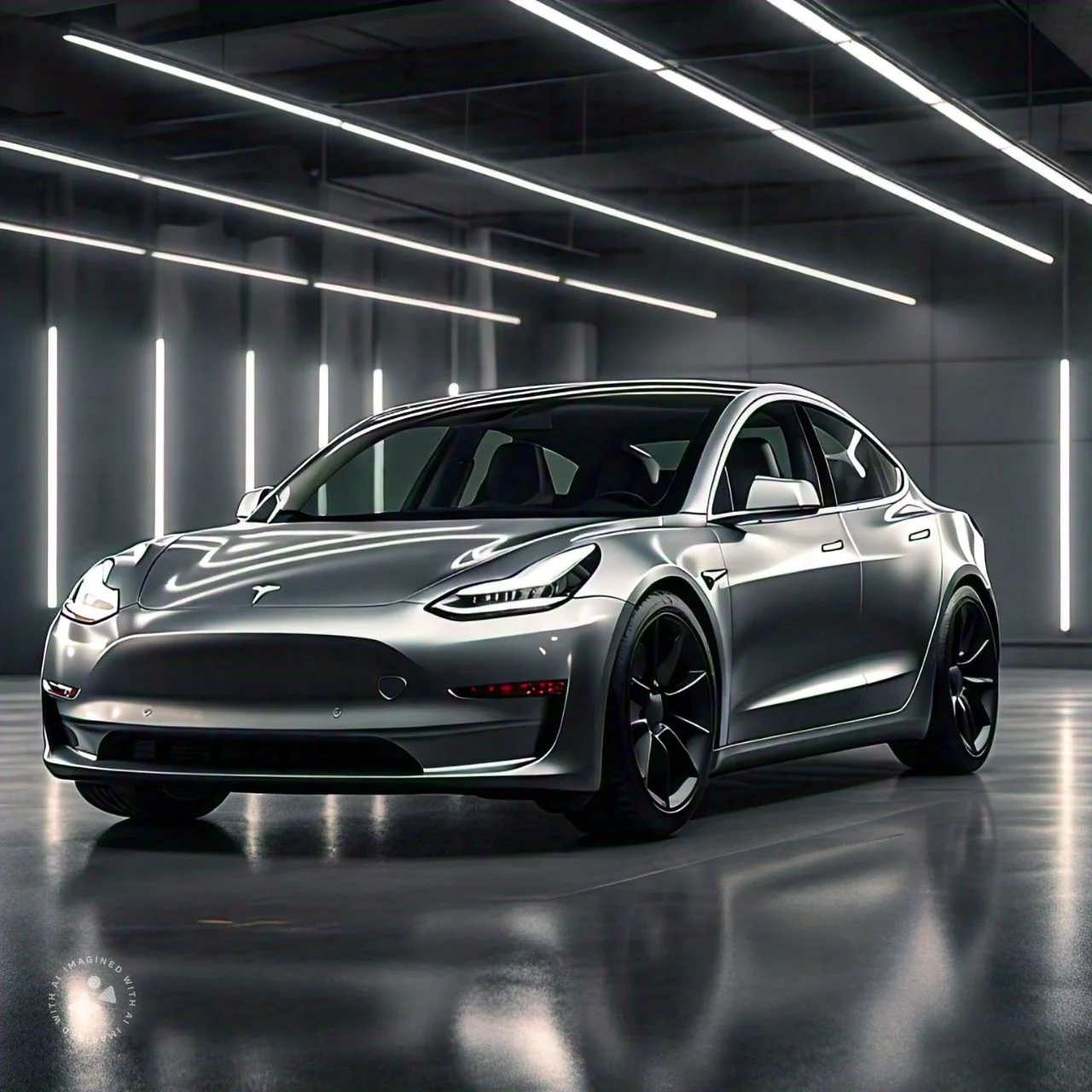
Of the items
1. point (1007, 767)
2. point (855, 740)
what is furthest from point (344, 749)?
point (1007, 767)

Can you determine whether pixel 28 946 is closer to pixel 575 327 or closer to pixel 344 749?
pixel 344 749

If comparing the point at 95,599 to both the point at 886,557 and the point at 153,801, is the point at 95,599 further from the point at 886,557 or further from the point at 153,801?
the point at 886,557

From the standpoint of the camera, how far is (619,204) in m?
21.4

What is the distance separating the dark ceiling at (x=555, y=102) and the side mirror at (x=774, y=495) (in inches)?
417

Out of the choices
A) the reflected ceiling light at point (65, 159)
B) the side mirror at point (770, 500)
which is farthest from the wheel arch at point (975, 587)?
the reflected ceiling light at point (65, 159)

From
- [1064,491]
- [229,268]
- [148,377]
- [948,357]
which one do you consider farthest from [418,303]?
[1064,491]

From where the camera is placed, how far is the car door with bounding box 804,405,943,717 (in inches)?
308

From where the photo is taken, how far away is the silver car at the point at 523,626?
19.8ft

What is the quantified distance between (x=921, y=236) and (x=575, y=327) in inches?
146

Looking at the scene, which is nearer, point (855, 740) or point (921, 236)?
point (855, 740)

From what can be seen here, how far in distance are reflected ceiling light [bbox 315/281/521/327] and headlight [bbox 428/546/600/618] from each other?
15.0m

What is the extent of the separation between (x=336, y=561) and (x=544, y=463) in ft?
4.54

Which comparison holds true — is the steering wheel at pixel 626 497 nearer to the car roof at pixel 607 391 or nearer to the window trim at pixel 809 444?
the window trim at pixel 809 444

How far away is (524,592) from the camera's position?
6.15 metres
